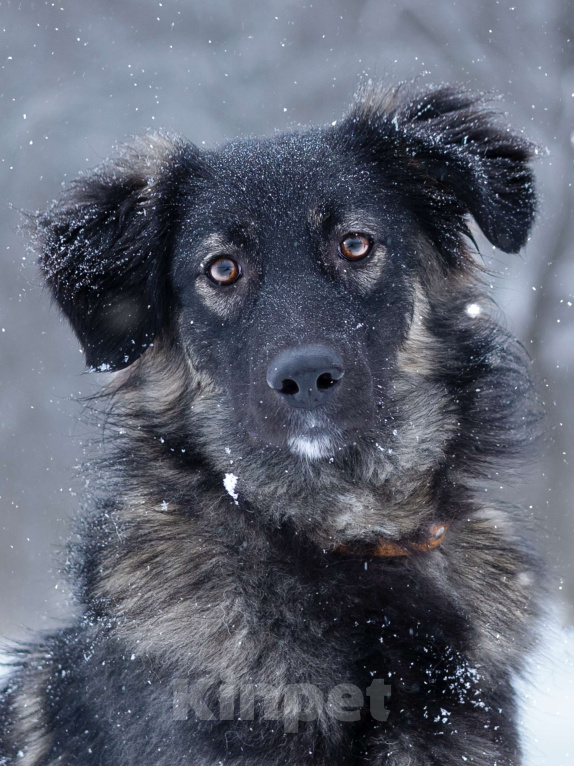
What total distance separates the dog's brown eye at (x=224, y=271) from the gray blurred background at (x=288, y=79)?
4.48 meters

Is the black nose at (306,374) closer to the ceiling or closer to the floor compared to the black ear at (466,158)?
closer to the floor

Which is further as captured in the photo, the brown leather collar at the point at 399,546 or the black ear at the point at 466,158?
the black ear at the point at 466,158

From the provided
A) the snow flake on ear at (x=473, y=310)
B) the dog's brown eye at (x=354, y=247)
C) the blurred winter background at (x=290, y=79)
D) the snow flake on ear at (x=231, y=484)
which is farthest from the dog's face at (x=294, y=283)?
the blurred winter background at (x=290, y=79)

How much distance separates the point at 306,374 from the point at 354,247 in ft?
2.30

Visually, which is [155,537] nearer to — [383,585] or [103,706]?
[103,706]

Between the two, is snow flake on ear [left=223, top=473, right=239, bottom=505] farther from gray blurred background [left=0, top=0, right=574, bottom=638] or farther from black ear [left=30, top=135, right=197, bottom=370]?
gray blurred background [left=0, top=0, right=574, bottom=638]

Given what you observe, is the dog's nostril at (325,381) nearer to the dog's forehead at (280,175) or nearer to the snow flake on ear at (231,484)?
the snow flake on ear at (231,484)

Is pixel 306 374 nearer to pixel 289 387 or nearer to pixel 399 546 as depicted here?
pixel 289 387

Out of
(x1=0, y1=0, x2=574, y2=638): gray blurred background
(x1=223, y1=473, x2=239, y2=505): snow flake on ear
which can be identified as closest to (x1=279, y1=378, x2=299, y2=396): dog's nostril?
(x1=223, y1=473, x2=239, y2=505): snow flake on ear

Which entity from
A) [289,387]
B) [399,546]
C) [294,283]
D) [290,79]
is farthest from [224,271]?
[290,79]

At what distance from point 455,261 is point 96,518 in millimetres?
1870

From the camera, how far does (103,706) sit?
8.60ft

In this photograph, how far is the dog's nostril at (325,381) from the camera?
101 inches

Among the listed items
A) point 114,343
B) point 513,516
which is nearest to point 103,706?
point 114,343
